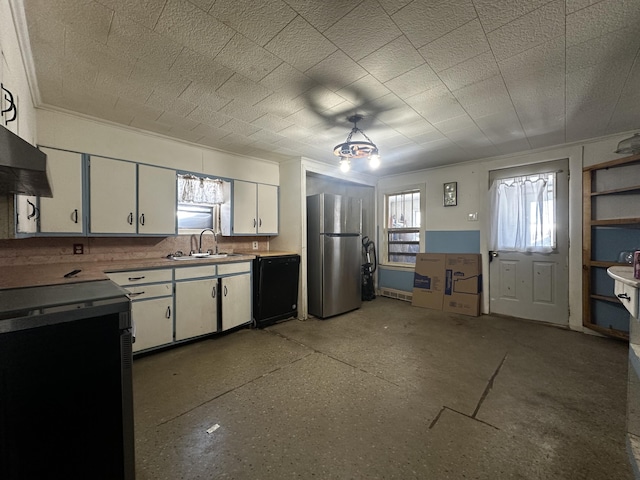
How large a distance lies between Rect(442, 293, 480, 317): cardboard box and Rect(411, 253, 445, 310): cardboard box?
107 millimetres

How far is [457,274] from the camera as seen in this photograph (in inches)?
170

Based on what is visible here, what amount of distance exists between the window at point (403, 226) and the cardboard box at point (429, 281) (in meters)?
Answer: 0.39

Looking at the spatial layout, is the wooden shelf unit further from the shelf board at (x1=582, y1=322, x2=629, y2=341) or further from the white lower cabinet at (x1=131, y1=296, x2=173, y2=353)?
the white lower cabinet at (x1=131, y1=296, x2=173, y2=353)

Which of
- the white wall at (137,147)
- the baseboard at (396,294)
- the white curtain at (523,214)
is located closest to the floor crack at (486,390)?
the white curtain at (523,214)

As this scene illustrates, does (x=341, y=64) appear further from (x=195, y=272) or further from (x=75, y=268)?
(x=75, y=268)

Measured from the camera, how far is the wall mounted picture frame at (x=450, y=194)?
4445mm

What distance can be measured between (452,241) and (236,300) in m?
3.53

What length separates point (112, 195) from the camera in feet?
9.12

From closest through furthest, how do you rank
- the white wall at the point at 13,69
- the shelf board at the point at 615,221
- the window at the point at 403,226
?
the white wall at the point at 13,69 → the shelf board at the point at 615,221 → the window at the point at 403,226

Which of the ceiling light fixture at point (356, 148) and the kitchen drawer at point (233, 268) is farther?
the kitchen drawer at point (233, 268)

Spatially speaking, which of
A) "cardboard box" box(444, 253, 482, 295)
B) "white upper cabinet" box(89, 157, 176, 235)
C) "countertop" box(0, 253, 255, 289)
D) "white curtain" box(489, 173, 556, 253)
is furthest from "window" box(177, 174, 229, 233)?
"white curtain" box(489, 173, 556, 253)

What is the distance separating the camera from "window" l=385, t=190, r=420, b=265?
507 centimetres

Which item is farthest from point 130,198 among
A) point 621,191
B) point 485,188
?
point 621,191

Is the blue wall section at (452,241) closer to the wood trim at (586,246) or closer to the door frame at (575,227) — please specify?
the door frame at (575,227)
